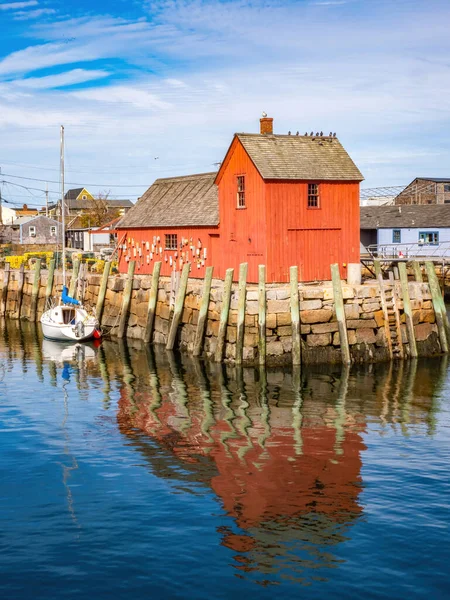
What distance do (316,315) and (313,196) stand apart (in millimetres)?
7757

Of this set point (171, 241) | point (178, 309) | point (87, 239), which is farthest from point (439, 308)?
point (87, 239)

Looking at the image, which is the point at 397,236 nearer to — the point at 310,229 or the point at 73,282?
the point at 73,282

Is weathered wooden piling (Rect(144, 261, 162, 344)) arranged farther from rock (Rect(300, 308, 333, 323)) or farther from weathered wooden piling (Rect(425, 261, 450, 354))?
weathered wooden piling (Rect(425, 261, 450, 354))

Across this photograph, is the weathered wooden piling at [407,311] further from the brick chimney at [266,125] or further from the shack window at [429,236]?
the shack window at [429,236]

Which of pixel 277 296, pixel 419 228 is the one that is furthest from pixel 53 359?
pixel 419 228

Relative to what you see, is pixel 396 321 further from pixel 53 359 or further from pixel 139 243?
pixel 139 243

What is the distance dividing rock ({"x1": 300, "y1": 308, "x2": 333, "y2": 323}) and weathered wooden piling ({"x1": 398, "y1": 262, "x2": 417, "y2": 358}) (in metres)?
2.93

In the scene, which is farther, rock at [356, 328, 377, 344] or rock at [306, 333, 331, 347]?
rock at [356, 328, 377, 344]

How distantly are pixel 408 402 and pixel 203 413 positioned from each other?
19.8 ft

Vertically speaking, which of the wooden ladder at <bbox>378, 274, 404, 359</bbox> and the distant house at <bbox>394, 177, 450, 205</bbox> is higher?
the distant house at <bbox>394, 177, 450, 205</bbox>

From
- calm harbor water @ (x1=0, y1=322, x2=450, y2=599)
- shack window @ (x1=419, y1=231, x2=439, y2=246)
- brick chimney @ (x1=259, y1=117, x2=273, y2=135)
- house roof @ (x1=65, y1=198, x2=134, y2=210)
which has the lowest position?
calm harbor water @ (x1=0, y1=322, x2=450, y2=599)

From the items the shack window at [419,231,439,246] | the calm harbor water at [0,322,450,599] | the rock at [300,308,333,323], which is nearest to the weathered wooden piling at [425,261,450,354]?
the calm harbor water at [0,322,450,599]

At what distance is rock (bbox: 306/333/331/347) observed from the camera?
27328 mm

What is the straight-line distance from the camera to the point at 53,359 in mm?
31828
